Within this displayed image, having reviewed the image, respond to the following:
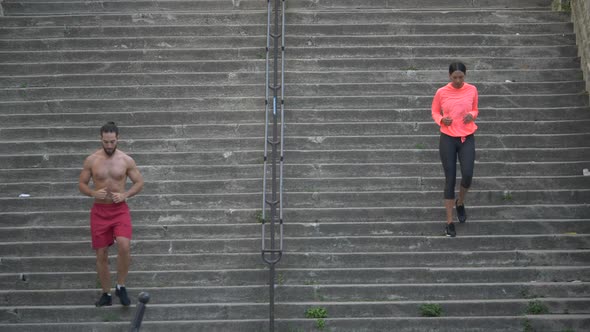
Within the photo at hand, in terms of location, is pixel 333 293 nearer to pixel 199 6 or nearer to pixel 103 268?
pixel 103 268

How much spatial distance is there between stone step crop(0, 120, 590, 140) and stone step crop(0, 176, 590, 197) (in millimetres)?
795

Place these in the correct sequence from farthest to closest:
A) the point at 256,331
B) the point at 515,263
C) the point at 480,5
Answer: the point at 480,5 → the point at 515,263 → the point at 256,331

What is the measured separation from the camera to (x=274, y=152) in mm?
9062

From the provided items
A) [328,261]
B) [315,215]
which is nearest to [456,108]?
[315,215]

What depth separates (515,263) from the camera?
8852mm

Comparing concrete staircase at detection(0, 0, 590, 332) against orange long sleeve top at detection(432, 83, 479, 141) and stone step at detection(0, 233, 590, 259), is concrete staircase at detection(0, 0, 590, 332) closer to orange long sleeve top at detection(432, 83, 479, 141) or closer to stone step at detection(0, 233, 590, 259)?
stone step at detection(0, 233, 590, 259)

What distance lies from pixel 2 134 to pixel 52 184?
1242 mm

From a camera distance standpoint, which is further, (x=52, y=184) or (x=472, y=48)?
(x=472, y=48)

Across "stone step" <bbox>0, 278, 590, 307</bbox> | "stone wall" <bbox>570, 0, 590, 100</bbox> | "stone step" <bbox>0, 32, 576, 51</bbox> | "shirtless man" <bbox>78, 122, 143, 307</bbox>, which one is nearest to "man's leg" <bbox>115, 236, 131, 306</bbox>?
"shirtless man" <bbox>78, 122, 143, 307</bbox>

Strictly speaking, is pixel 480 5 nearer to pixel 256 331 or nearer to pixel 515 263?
pixel 515 263

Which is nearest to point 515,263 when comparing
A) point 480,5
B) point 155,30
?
point 480,5

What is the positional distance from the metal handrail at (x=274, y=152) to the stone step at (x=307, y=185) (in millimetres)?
349

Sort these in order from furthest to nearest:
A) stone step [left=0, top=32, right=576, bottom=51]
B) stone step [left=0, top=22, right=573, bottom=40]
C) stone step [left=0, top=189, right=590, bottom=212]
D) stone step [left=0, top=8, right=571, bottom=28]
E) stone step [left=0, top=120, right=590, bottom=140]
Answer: stone step [left=0, top=8, right=571, bottom=28] → stone step [left=0, top=22, right=573, bottom=40] → stone step [left=0, top=32, right=576, bottom=51] → stone step [left=0, top=120, right=590, bottom=140] → stone step [left=0, top=189, right=590, bottom=212]

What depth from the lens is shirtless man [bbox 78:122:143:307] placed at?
25.9 ft
